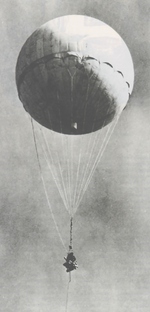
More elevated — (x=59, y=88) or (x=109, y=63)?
(x=109, y=63)

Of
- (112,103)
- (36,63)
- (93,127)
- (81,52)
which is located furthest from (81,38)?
(93,127)

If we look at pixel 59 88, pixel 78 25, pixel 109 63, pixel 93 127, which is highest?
pixel 78 25

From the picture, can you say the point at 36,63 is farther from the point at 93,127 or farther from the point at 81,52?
the point at 93,127

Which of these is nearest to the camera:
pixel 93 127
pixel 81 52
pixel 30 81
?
pixel 81 52

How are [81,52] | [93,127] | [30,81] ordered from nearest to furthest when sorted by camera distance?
[81,52] < [30,81] < [93,127]

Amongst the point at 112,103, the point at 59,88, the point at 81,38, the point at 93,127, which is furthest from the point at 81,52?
the point at 93,127

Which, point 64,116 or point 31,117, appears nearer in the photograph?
point 64,116
